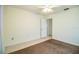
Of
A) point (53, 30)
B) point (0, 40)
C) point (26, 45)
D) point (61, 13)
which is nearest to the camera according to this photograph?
point (0, 40)

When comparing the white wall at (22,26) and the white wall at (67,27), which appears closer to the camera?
the white wall at (67,27)

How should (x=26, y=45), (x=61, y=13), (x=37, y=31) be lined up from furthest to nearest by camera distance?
(x=37, y=31)
(x=26, y=45)
(x=61, y=13)

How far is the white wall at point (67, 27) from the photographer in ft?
5.27

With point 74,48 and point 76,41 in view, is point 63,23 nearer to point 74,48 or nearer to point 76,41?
point 76,41

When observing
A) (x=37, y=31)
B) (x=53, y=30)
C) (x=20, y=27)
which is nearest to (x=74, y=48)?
(x=53, y=30)

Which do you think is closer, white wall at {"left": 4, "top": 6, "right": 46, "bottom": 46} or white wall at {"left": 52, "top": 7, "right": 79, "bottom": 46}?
white wall at {"left": 52, "top": 7, "right": 79, "bottom": 46}

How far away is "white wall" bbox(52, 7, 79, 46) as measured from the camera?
63.2 inches

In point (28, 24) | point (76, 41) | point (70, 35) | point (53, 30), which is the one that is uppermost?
point (28, 24)

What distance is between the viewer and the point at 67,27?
1643 mm

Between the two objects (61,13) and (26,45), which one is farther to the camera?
(26,45)

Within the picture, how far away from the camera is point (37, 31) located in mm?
2105

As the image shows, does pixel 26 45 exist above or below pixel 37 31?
below

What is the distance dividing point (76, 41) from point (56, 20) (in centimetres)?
73

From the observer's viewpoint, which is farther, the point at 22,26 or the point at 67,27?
the point at 22,26
